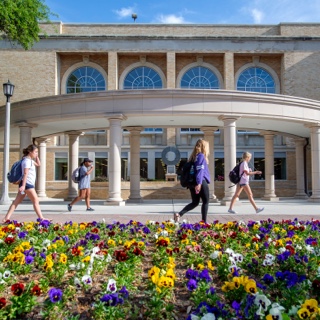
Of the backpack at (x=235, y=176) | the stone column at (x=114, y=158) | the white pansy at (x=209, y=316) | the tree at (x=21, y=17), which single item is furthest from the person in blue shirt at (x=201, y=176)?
the tree at (x=21, y=17)

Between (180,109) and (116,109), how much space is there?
2488 mm

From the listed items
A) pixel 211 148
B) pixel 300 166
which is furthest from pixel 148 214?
pixel 300 166

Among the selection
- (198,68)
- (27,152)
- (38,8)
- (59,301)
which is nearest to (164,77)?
(198,68)

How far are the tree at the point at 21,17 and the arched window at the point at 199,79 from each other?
49.4 feet

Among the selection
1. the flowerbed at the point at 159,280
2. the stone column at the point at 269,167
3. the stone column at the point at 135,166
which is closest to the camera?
the flowerbed at the point at 159,280

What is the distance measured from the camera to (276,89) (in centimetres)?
3094

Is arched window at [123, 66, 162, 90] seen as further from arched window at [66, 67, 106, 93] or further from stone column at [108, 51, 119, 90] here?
arched window at [66, 67, 106, 93]

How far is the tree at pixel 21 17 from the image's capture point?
15.6m

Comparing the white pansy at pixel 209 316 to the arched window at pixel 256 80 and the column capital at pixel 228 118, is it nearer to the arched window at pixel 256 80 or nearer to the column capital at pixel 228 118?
the column capital at pixel 228 118

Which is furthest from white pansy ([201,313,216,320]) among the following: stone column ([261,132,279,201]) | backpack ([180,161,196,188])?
stone column ([261,132,279,201])

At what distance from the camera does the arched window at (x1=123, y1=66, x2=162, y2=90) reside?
31125 mm

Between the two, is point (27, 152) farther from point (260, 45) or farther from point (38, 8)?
point (260, 45)

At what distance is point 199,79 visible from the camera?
3130cm

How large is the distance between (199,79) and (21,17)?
17.8 m
